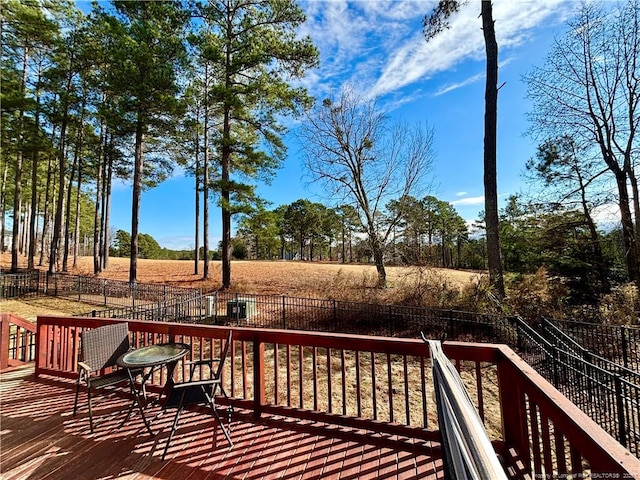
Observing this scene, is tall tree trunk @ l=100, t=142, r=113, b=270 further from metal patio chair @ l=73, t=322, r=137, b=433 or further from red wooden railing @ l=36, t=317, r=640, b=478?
metal patio chair @ l=73, t=322, r=137, b=433

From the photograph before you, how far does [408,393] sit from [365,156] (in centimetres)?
1028

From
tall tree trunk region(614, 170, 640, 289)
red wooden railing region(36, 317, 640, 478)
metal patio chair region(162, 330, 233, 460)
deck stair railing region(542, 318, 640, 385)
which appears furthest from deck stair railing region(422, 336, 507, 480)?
tall tree trunk region(614, 170, 640, 289)

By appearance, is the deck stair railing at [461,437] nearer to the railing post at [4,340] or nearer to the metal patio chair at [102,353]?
the metal patio chair at [102,353]

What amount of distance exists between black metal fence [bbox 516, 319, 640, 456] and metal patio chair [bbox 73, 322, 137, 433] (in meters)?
4.93

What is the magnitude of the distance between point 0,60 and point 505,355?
17.6m

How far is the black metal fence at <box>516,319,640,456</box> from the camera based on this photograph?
119 inches

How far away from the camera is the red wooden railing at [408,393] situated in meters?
1.28

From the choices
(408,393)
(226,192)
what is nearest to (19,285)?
(226,192)

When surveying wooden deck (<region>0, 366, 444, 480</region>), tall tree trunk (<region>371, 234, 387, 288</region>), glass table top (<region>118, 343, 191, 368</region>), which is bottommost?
wooden deck (<region>0, 366, 444, 480</region>)

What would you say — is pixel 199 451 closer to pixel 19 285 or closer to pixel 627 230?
pixel 627 230

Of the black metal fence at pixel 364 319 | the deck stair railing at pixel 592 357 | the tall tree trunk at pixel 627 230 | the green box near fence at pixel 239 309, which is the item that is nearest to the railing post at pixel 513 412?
the deck stair railing at pixel 592 357

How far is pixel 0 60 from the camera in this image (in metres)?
10.9

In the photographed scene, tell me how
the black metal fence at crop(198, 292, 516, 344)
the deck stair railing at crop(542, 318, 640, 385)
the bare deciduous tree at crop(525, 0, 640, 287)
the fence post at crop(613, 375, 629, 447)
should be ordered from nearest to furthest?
the fence post at crop(613, 375, 629, 447)
the deck stair railing at crop(542, 318, 640, 385)
the black metal fence at crop(198, 292, 516, 344)
the bare deciduous tree at crop(525, 0, 640, 287)

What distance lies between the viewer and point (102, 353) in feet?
10.4
